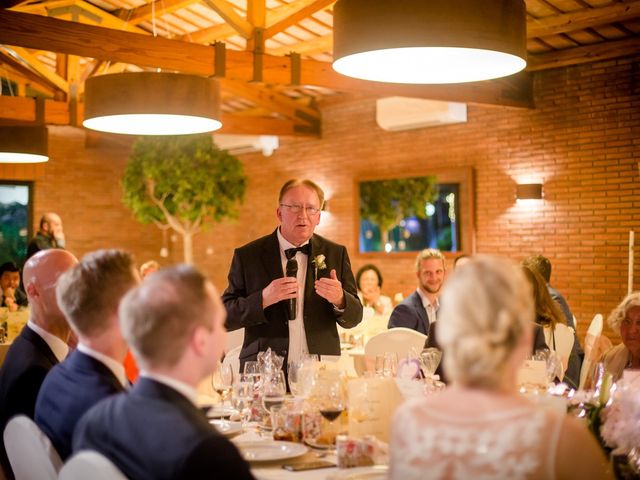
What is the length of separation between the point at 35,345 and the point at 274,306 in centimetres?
124

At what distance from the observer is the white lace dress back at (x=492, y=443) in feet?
5.27

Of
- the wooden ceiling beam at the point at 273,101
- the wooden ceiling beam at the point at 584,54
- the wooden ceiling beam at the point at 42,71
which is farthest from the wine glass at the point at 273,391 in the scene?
the wooden ceiling beam at the point at 273,101

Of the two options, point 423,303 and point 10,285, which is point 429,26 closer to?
point 423,303

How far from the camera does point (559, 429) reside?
162cm

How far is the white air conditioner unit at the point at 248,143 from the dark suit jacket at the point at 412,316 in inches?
298

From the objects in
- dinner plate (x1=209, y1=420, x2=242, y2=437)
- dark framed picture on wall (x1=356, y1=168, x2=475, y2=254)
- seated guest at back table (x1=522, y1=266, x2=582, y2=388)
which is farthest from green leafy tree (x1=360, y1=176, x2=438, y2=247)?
dinner plate (x1=209, y1=420, x2=242, y2=437)

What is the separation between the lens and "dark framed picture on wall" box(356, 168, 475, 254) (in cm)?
1083

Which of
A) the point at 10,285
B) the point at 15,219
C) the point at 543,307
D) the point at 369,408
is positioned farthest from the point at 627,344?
the point at 15,219

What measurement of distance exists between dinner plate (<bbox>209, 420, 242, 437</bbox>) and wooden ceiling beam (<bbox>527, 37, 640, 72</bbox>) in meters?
7.32

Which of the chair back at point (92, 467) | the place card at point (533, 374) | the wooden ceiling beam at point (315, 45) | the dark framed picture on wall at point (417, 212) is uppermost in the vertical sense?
the wooden ceiling beam at point (315, 45)

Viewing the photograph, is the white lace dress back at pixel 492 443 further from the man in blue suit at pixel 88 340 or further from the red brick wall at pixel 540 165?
the red brick wall at pixel 540 165

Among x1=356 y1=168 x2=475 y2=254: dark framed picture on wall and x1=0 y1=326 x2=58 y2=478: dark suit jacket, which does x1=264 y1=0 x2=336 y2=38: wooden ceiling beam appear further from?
x1=0 y1=326 x2=58 y2=478: dark suit jacket

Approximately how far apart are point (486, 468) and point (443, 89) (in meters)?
7.68

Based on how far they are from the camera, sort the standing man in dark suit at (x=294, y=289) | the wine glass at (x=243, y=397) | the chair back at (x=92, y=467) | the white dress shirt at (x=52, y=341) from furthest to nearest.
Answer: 1. the standing man in dark suit at (x=294, y=289)
2. the wine glass at (x=243, y=397)
3. the white dress shirt at (x=52, y=341)
4. the chair back at (x=92, y=467)
